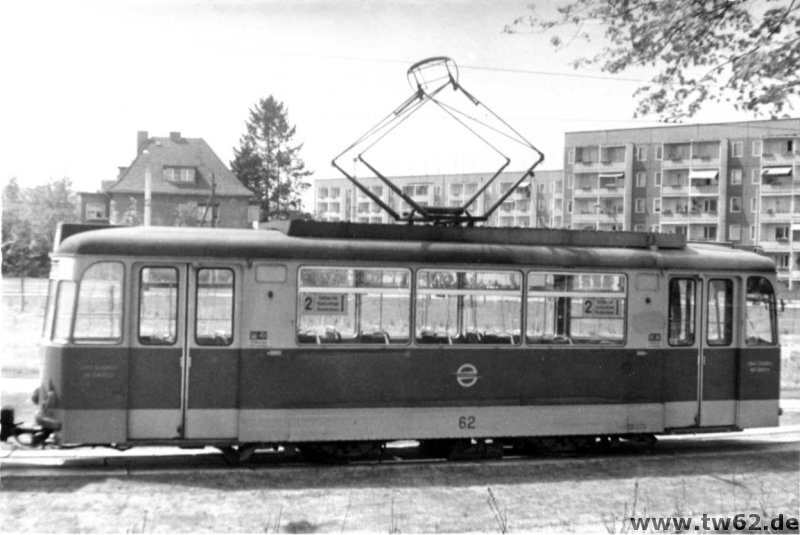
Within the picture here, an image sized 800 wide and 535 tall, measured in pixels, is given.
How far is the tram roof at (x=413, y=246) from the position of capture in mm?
10648

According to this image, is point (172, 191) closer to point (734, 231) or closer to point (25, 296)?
point (25, 296)

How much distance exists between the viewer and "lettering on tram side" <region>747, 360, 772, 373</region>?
42.2 feet

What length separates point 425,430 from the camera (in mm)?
11367

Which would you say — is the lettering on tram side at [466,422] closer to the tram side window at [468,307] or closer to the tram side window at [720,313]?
the tram side window at [468,307]

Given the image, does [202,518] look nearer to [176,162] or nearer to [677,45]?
[677,45]

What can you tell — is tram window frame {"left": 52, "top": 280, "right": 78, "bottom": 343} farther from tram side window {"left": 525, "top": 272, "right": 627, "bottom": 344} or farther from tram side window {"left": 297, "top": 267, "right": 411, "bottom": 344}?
tram side window {"left": 525, "top": 272, "right": 627, "bottom": 344}

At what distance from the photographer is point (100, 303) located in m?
10.5

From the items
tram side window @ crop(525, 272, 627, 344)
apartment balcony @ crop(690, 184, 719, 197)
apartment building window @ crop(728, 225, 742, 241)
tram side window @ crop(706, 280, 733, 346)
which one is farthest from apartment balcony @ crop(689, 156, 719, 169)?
tram side window @ crop(525, 272, 627, 344)

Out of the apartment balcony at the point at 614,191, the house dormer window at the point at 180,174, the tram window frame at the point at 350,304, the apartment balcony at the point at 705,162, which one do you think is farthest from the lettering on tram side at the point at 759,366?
the apartment balcony at the point at 614,191

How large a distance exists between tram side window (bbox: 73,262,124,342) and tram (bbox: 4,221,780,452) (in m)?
0.02

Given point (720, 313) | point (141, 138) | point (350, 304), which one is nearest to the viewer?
point (350, 304)

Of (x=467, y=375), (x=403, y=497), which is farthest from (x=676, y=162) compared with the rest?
(x=403, y=497)

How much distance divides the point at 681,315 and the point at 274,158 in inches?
905

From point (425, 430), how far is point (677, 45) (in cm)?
574
